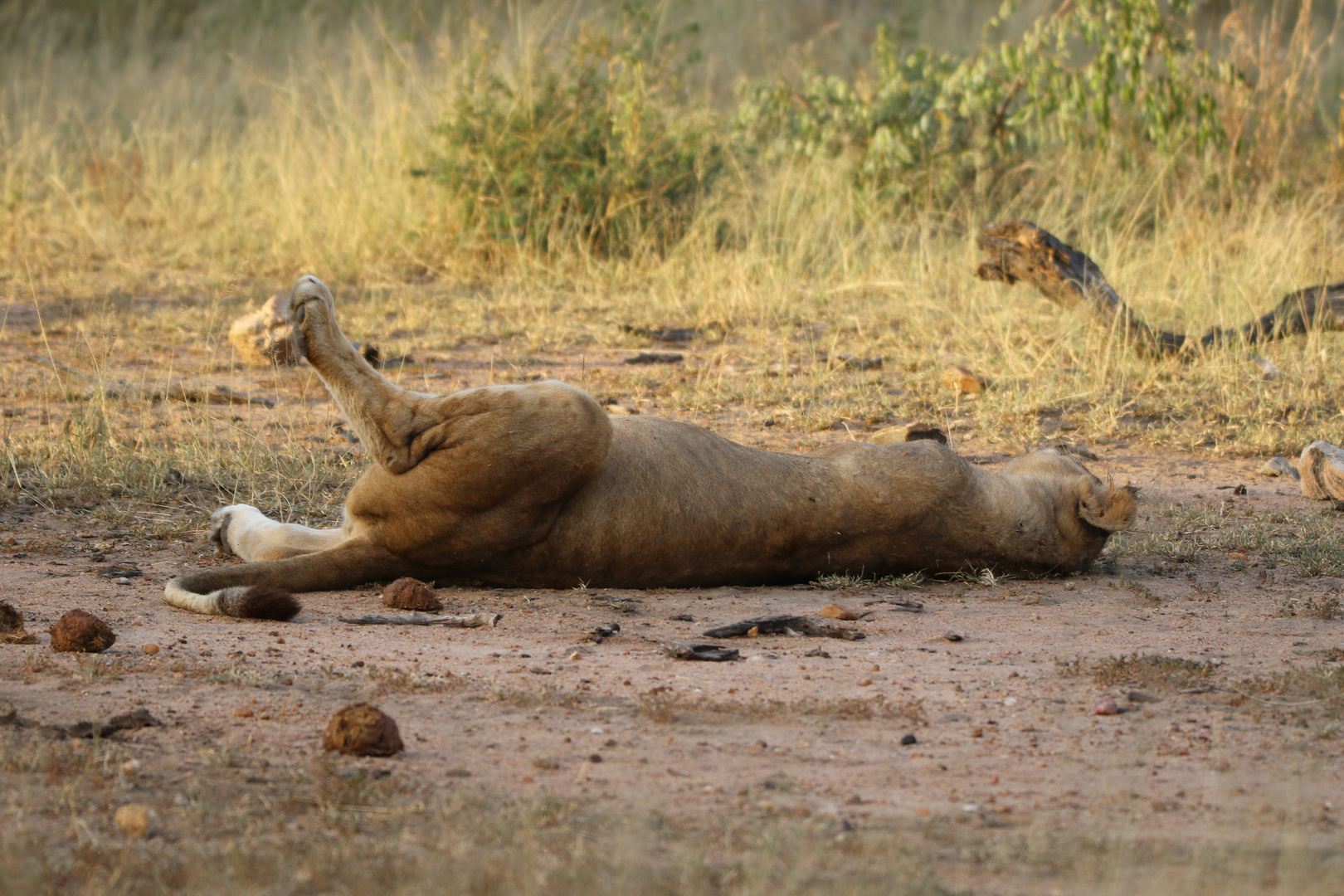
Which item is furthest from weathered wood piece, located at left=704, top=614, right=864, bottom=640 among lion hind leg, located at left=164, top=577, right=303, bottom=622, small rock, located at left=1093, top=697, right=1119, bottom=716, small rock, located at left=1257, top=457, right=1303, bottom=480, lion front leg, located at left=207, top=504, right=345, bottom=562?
small rock, located at left=1257, top=457, right=1303, bottom=480

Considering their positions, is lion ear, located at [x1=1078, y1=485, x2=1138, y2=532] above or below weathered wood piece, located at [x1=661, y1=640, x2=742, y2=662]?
above

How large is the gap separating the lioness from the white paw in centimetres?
10

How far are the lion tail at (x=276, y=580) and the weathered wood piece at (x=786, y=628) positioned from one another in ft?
3.56

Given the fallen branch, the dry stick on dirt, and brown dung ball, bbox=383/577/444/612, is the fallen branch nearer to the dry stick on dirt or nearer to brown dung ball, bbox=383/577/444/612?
brown dung ball, bbox=383/577/444/612

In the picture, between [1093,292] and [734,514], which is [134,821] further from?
[1093,292]

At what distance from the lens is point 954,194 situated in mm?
10992

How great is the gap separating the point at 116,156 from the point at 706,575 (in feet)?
32.2

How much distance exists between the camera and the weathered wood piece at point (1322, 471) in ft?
17.8

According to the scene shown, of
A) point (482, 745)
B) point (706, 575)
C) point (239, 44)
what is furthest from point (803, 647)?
point (239, 44)

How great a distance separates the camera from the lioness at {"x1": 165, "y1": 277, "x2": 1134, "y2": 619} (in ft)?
12.5

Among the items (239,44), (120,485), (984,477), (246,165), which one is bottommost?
(120,485)

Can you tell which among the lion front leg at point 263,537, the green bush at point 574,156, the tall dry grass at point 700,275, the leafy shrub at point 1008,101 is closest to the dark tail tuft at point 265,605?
the lion front leg at point 263,537

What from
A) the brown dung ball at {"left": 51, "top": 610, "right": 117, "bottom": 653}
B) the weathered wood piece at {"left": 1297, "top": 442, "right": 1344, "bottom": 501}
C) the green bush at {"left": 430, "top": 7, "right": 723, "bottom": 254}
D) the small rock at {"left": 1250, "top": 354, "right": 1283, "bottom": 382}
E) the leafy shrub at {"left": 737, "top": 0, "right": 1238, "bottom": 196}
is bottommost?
the brown dung ball at {"left": 51, "top": 610, "right": 117, "bottom": 653}

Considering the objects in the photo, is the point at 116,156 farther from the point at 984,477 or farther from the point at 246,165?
the point at 984,477
